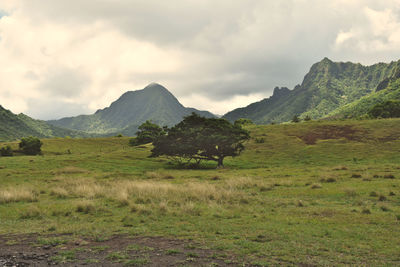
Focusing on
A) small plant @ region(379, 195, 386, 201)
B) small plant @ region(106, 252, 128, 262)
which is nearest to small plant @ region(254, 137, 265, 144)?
small plant @ region(379, 195, 386, 201)

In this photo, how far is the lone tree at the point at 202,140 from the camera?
187ft

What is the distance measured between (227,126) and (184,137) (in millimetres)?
10639

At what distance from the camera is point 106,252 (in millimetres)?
10352

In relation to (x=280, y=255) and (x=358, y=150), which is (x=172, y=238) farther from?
(x=358, y=150)

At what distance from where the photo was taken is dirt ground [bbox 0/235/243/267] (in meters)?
9.24

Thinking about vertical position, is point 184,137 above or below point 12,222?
above

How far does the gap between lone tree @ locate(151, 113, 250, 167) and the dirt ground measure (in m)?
44.6

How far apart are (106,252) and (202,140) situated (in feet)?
152

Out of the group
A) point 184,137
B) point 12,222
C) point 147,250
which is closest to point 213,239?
point 147,250

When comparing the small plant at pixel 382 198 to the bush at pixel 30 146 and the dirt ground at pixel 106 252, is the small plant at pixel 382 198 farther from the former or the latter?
the bush at pixel 30 146

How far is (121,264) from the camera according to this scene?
909 centimetres

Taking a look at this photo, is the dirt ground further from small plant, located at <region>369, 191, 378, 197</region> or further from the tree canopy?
the tree canopy

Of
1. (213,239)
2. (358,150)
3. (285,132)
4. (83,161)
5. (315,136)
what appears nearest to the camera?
(213,239)

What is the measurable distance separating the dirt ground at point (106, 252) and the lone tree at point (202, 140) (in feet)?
146
